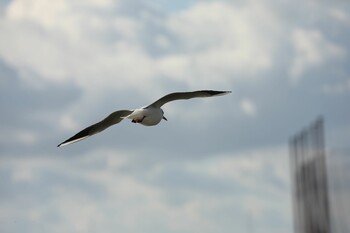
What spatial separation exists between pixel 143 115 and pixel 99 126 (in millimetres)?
1691

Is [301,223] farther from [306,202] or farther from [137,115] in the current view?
[137,115]

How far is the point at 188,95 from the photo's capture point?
20.9 m

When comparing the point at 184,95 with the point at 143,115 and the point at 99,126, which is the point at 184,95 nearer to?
the point at 143,115

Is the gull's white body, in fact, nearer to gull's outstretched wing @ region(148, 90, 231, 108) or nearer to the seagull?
the seagull

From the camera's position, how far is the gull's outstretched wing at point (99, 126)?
20.7 metres

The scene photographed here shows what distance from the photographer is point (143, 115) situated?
19562 millimetres

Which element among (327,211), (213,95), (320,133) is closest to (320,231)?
(327,211)

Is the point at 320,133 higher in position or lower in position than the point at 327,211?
higher

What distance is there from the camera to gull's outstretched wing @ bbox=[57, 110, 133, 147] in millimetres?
20656

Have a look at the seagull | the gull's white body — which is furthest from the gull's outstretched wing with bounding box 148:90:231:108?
the gull's white body

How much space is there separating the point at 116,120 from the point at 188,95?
1335 mm

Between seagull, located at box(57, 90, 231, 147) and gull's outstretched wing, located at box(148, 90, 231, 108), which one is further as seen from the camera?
gull's outstretched wing, located at box(148, 90, 231, 108)

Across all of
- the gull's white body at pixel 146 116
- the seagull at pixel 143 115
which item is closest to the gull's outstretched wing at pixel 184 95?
the seagull at pixel 143 115

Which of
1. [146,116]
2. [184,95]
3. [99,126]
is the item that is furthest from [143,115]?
[99,126]
